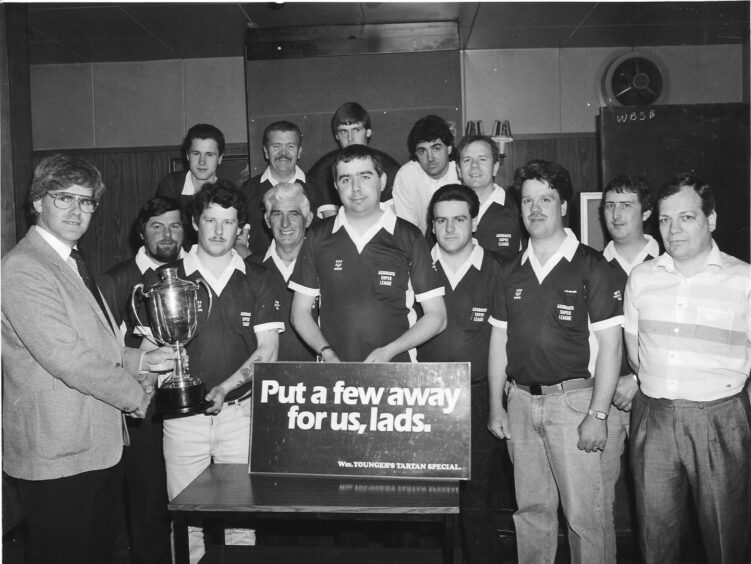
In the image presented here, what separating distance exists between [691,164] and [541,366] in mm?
3267

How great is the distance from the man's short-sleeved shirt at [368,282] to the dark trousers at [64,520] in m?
1.12

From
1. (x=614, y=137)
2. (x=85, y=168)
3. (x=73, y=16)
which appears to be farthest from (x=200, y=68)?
(x=85, y=168)

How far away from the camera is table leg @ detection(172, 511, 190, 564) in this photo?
7.01 ft

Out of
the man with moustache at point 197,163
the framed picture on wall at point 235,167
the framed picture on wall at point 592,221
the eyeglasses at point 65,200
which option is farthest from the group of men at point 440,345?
the framed picture on wall at point 235,167

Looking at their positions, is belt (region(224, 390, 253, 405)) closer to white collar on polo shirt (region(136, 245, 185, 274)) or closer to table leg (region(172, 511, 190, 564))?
table leg (region(172, 511, 190, 564))

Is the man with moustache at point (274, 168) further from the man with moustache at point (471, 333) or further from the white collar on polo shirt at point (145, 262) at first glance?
the man with moustache at point (471, 333)

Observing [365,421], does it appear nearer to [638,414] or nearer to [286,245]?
[638,414]

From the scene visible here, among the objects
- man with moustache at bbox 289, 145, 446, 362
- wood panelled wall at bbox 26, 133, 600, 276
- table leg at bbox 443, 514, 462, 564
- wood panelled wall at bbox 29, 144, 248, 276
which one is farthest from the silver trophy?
wood panelled wall at bbox 29, 144, 248, 276

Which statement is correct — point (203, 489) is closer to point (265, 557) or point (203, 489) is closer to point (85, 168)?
point (265, 557)

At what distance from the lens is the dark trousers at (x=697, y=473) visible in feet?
7.62

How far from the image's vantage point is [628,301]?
8.51 feet

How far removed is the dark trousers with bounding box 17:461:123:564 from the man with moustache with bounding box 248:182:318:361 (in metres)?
1.13

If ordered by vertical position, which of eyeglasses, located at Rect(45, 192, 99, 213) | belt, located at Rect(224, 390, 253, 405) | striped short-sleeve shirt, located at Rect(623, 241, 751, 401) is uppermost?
eyeglasses, located at Rect(45, 192, 99, 213)

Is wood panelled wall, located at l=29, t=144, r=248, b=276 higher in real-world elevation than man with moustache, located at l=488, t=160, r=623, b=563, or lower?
higher
